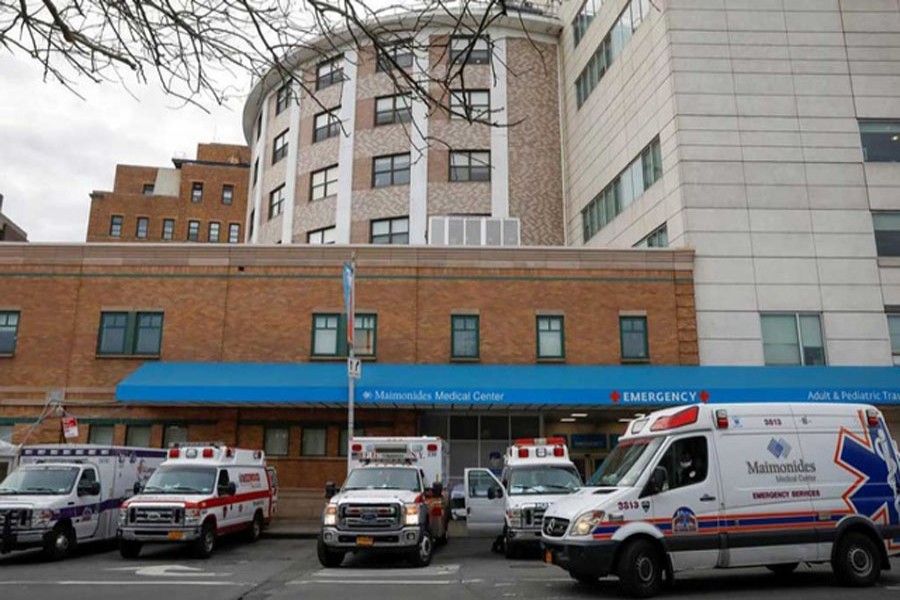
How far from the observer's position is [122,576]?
1303 centimetres

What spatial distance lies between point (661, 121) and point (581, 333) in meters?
8.12

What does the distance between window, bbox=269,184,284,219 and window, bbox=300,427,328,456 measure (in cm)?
1634

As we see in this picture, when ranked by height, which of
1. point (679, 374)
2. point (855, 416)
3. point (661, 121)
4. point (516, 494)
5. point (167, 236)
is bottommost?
point (516, 494)

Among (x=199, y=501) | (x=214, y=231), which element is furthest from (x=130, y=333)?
(x=214, y=231)

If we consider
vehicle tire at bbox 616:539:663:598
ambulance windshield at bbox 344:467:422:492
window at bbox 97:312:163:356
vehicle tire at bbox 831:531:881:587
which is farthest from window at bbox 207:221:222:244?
vehicle tire at bbox 831:531:881:587

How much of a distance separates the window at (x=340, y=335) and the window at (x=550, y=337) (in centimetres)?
537

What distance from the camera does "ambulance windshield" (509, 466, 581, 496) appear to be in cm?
1591

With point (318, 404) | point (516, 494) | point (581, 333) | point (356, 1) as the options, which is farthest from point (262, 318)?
point (356, 1)

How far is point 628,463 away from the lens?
11570 millimetres

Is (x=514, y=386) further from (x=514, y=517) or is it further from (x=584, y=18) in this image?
(x=584, y=18)

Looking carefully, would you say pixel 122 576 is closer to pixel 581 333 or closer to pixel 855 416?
pixel 855 416

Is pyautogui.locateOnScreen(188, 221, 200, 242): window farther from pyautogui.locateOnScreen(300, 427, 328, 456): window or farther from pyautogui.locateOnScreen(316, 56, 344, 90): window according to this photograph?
pyautogui.locateOnScreen(300, 427, 328, 456): window

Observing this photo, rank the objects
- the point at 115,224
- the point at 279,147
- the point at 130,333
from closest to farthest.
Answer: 1. the point at 130,333
2. the point at 279,147
3. the point at 115,224

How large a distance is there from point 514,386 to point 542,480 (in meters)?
5.55
